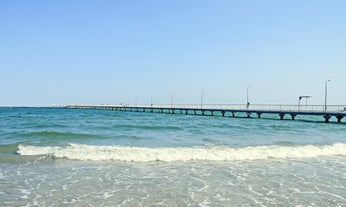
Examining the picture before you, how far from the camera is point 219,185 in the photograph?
334 inches

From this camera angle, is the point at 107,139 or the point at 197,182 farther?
the point at 107,139

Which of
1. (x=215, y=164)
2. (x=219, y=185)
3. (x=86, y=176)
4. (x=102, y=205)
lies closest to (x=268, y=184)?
(x=219, y=185)

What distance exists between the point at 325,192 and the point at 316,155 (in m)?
6.66

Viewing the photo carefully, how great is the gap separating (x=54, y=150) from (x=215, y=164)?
685cm

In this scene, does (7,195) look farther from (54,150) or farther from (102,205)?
(54,150)

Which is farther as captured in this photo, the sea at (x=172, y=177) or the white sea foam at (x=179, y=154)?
the white sea foam at (x=179, y=154)

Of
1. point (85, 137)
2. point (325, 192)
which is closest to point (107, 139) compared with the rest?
point (85, 137)

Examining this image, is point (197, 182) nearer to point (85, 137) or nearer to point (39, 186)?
point (39, 186)

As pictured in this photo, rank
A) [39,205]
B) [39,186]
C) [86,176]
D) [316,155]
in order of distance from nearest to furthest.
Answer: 1. [39,205]
2. [39,186]
3. [86,176]
4. [316,155]

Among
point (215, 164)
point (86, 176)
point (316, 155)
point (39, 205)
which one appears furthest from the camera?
point (316, 155)

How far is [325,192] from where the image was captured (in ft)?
25.8

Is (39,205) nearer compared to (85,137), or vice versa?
(39,205)

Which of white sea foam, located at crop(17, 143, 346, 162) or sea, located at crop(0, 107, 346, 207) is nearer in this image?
sea, located at crop(0, 107, 346, 207)

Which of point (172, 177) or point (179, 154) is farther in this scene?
point (179, 154)
